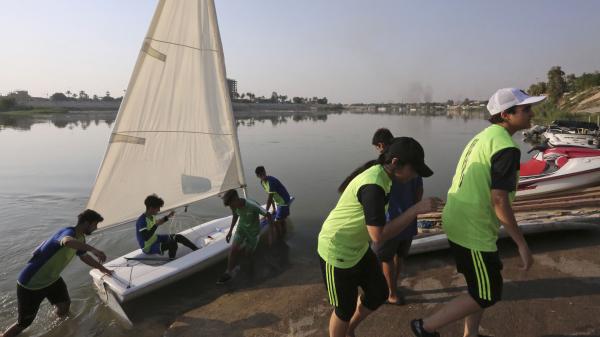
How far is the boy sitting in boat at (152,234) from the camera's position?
591cm

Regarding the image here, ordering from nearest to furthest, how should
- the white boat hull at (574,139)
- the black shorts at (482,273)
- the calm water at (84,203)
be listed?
the black shorts at (482,273), the calm water at (84,203), the white boat hull at (574,139)

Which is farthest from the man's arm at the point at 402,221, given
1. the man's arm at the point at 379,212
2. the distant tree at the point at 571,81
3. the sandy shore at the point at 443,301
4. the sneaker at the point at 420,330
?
the distant tree at the point at 571,81

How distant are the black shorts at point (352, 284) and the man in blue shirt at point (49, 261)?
9.97 feet

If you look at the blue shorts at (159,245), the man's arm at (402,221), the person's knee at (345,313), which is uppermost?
the man's arm at (402,221)

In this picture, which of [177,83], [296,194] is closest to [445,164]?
[296,194]

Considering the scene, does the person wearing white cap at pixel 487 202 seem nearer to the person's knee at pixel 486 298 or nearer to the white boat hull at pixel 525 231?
the person's knee at pixel 486 298

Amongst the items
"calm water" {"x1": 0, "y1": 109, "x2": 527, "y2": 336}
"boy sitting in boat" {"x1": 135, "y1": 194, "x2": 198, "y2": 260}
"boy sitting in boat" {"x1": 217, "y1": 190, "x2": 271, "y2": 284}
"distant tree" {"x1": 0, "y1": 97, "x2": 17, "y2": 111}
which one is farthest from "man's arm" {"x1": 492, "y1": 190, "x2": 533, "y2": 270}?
→ "distant tree" {"x1": 0, "y1": 97, "x2": 17, "y2": 111}

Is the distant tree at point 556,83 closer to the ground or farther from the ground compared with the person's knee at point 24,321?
farther from the ground

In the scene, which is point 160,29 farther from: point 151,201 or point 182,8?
point 151,201

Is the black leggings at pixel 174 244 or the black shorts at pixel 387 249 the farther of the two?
the black leggings at pixel 174 244

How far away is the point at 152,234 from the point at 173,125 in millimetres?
1989

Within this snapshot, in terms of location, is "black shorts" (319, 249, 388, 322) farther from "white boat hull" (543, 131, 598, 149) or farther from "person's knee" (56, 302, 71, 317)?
"white boat hull" (543, 131, 598, 149)

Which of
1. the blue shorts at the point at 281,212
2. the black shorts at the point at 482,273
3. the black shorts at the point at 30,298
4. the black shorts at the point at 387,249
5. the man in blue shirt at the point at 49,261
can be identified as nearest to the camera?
the black shorts at the point at 482,273

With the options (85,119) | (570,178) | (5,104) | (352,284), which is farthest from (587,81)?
(5,104)
